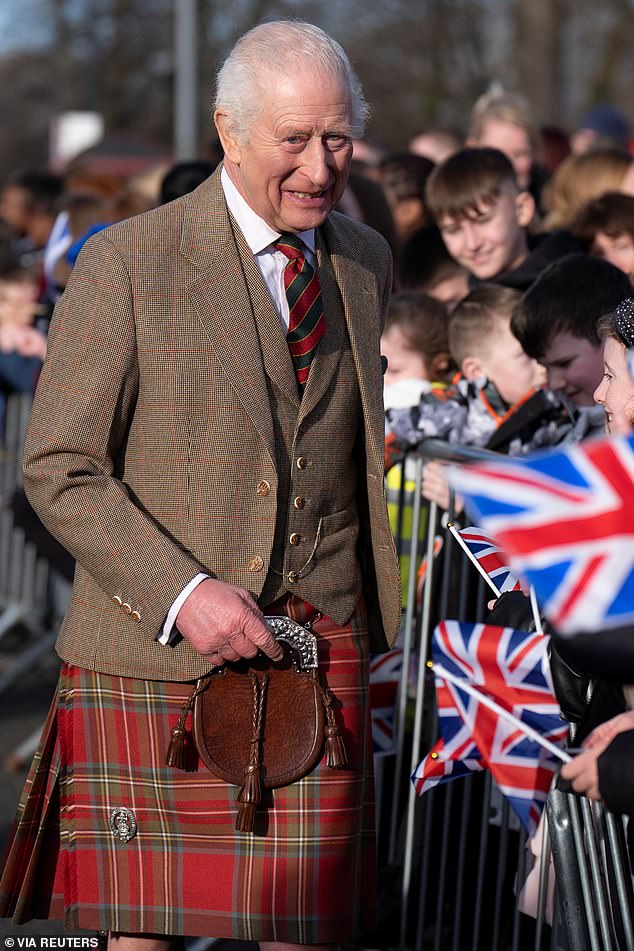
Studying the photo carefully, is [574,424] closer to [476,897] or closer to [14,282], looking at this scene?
[476,897]

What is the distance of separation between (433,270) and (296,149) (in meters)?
3.03

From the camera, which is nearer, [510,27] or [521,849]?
[521,849]

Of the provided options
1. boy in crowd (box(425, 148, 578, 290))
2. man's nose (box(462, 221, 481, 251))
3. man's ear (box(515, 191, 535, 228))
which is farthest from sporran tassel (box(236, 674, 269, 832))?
man's ear (box(515, 191, 535, 228))

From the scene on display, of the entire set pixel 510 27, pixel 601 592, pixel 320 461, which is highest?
pixel 510 27

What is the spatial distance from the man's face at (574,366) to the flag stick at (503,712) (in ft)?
6.08

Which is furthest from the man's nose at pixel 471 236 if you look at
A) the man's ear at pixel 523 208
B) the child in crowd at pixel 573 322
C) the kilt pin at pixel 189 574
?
the kilt pin at pixel 189 574

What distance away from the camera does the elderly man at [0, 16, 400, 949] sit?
9.83ft

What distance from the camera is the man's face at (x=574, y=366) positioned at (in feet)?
13.7

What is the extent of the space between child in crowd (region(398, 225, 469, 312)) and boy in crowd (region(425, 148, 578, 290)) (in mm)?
403

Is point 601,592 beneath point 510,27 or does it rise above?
beneath

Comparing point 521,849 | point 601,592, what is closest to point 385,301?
point 521,849

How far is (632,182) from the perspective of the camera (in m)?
6.65

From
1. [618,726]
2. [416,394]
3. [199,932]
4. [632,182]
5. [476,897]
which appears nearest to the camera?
[618,726]

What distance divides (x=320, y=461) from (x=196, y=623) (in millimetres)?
449
